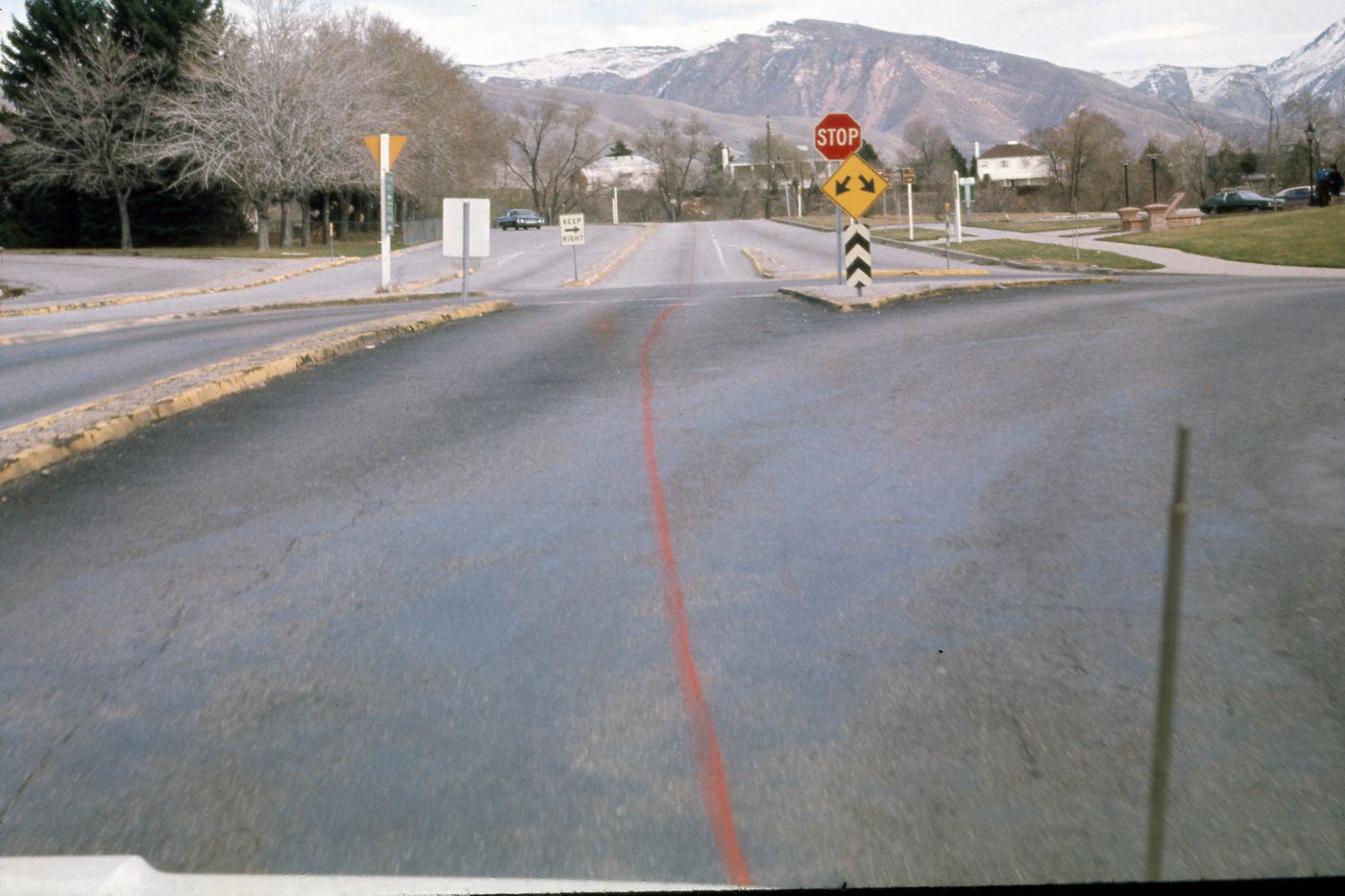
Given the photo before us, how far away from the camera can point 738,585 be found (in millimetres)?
5770

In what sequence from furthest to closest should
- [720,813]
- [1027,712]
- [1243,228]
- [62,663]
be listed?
[1243,228], [62,663], [1027,712], [720,813]

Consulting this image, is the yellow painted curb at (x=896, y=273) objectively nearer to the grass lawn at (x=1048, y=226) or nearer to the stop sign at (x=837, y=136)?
the stop sign at (x=837, y=136)

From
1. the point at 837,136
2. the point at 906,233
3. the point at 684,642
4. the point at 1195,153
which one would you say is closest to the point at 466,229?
the point at 837,136

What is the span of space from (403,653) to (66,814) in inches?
57.5

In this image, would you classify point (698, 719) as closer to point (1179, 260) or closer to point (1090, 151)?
point (1179, 260)

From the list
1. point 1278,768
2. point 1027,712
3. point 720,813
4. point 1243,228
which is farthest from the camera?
point 1243,228

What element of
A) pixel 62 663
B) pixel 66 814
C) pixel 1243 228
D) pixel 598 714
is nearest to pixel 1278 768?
pixel 598 714

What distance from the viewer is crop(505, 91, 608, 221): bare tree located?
139 m

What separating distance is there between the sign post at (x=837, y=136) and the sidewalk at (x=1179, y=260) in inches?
429

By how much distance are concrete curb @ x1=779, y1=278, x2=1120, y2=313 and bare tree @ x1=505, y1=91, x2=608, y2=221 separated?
373 feet

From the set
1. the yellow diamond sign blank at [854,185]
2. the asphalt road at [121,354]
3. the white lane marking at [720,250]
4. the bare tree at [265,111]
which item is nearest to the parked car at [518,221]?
the white lane marking at [720,250]

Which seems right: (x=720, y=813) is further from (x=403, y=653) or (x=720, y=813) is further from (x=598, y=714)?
(x=403, y=653)

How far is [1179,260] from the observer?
35.8 metres

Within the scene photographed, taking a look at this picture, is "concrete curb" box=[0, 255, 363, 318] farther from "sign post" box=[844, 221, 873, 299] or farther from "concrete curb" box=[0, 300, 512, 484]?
"sign post" box=[844, 221, 873, 299]
